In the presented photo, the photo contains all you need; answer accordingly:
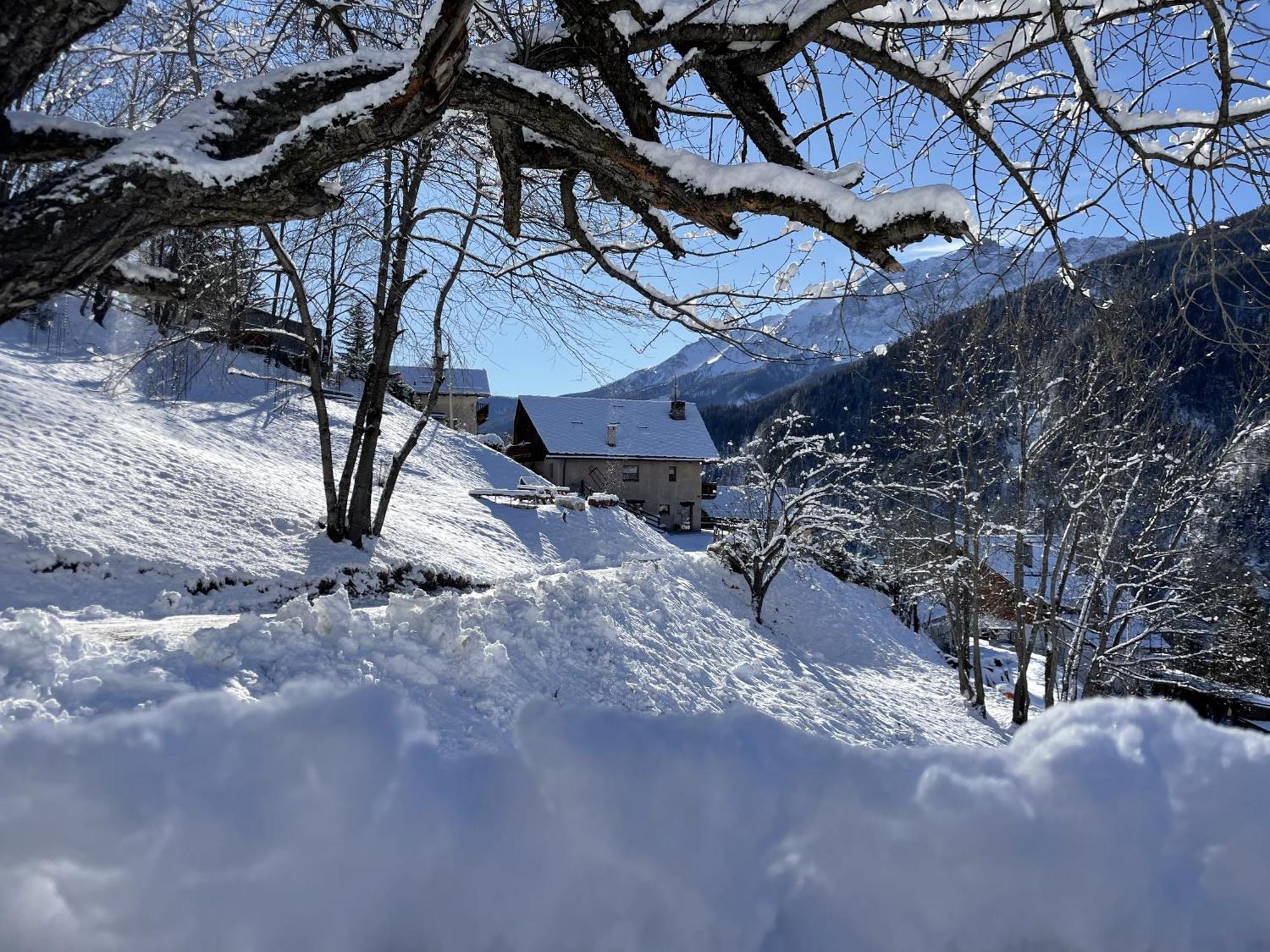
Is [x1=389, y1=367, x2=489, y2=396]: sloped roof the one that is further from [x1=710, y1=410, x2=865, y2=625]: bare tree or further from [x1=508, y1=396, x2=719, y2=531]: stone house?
[x1=710, y1=410, x2=865, y2=625]: bare tree

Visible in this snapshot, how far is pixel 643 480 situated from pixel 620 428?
3431mm

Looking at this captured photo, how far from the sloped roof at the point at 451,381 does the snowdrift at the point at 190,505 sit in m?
Result: 3.05

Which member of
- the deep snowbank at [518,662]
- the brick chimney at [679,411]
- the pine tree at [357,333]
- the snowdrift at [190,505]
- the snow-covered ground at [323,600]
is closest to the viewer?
the deep snowbank at [518,662]

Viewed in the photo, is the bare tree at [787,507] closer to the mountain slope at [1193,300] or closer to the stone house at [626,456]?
the mountain slope at [1193,300]

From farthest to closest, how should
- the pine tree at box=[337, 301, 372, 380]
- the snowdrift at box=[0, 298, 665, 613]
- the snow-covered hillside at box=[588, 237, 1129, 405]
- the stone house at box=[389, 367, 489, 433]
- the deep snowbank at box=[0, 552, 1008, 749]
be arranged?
the stone house at box=[389, 367, 489, 433]
the pine tree at box=[337, 301, 372, 380]
the snowdrift at box=[0, 298, 665, 613]
the snow-covered hillside at box=[588, 237, 1129, 405]
the deep snowbank at box=[0, 552, 1008, 749]

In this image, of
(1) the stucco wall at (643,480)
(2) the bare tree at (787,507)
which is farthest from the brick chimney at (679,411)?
(2) the bare tree at (787,507)

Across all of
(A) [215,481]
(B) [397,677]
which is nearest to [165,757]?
(B) [397,677]

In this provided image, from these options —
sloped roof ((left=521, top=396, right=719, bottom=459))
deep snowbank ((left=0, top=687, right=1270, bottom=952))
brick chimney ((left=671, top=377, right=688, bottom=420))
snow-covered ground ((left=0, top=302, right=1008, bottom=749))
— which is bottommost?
snow-covered ground ((left=0, top=302, right=1008, bottom=749))

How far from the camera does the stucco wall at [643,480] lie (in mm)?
40125

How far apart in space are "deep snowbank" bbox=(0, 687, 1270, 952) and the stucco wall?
38.9 m

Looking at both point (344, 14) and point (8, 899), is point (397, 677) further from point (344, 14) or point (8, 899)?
point (344, 14)

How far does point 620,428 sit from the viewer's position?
41.6 meters

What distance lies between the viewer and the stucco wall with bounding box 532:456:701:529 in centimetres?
4012

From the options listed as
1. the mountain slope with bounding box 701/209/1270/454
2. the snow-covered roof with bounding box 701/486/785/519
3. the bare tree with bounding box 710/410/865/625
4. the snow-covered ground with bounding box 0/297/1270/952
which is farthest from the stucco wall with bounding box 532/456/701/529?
the snow-covered ground with bounding box 0/297/1270/952
